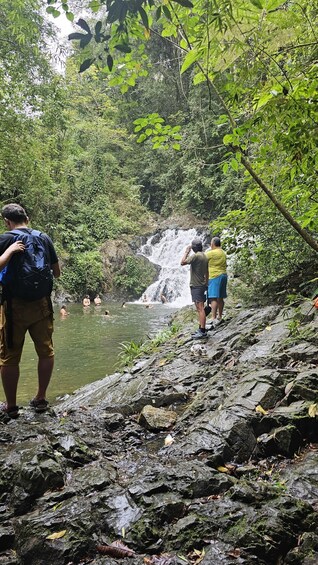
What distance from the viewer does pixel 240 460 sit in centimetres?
289

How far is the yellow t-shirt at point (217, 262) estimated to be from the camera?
7625 mm

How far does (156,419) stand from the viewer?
12.8 feet

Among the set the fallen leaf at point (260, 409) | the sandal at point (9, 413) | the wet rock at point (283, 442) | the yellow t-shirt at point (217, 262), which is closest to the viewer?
the wet rock at point (283, 442)

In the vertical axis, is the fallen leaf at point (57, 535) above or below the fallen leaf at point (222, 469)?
above

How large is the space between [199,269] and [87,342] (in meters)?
4.99

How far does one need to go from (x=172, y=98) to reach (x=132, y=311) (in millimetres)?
22106

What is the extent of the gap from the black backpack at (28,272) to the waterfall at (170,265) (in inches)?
615

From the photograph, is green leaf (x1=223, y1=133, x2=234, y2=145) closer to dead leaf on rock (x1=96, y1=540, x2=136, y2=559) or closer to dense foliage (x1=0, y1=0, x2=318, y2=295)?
dense foliage (x1=0, y1=0, x2=318, y2=295)

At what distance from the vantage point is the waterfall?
19.8m

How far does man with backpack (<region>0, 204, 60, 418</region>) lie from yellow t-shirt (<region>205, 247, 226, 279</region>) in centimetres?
464

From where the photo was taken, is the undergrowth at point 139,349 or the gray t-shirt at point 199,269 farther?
the undergrowth at point 139,349

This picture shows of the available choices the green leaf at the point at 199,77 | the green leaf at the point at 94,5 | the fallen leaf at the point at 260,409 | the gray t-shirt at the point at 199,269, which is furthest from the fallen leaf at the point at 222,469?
the gray t-shirt at the point at 199,269

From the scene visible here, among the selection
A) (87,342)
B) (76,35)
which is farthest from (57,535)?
(87,342)

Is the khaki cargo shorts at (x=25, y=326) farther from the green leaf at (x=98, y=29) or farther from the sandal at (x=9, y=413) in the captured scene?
the green leaf at (x=98, y=29)
